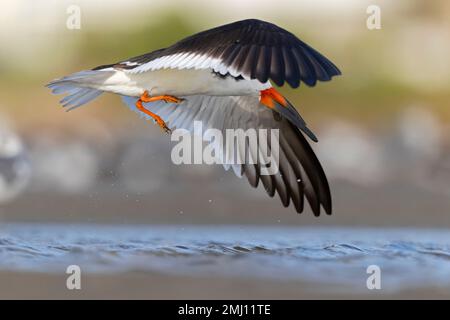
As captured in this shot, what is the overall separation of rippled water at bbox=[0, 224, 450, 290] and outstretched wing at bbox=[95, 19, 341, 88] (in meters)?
1.16

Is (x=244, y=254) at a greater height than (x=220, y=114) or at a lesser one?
lesser

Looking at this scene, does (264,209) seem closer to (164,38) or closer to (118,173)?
(118,173)

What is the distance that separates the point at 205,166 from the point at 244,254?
3128mm

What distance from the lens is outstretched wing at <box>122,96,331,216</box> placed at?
21.3 feet

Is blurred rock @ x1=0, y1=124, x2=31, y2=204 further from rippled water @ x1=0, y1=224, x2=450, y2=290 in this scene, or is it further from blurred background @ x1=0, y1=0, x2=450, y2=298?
rippled water @ x1=0, y1=224, x2=450, y2=290

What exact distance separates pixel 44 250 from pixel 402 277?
84.1 inches

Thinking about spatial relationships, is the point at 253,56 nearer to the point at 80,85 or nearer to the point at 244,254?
A: the point at 80,85

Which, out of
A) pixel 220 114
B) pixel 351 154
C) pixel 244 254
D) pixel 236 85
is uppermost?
pixel 351 154

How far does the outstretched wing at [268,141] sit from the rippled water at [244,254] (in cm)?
34

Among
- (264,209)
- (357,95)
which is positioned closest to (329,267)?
(264,209)

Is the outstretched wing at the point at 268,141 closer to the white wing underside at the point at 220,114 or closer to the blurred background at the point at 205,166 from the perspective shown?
the white wing underside at the point at 220,114

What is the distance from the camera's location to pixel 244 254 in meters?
6.29

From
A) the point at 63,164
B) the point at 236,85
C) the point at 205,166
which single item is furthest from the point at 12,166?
the point at 236,85

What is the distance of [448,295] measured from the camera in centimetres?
552
